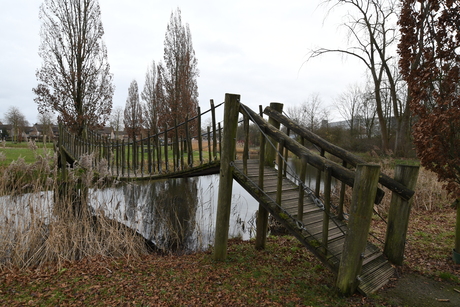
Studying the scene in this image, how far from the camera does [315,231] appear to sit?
3.27 metres

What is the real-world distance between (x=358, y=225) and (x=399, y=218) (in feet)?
3.00

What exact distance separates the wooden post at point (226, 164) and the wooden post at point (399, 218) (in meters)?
1.97

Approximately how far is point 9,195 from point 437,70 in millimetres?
6469

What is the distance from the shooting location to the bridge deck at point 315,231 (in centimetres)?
291

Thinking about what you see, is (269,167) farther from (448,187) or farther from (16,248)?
(16,248)

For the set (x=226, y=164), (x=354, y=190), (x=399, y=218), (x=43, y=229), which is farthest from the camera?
(x=43, y=229)

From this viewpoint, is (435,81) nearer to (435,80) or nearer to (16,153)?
(435,80)

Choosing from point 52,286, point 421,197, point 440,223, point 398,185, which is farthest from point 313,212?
point 421,197

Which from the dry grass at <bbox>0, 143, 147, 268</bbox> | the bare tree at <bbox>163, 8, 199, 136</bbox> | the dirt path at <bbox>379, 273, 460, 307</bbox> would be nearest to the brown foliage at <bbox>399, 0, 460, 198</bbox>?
the dirt path at <bbox>379, 273, 460, 307</bbox>

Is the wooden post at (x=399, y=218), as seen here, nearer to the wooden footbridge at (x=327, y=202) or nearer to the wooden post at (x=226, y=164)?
the wooden footbridge at (x=327, y=202)

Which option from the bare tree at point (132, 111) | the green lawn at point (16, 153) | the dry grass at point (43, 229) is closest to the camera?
the dry grass at point (43, 229)

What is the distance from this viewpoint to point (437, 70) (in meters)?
3.37

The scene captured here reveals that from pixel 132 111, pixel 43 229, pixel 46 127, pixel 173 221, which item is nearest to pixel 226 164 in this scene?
pixel 43 229

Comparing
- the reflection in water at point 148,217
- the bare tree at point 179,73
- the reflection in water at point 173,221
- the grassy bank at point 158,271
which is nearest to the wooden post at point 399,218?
the grassy bank at point 158,271
